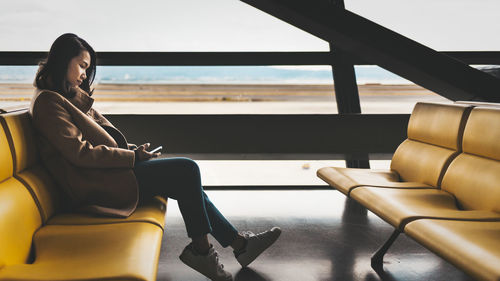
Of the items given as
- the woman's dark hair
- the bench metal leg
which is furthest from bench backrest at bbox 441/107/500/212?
the woman's dark hair

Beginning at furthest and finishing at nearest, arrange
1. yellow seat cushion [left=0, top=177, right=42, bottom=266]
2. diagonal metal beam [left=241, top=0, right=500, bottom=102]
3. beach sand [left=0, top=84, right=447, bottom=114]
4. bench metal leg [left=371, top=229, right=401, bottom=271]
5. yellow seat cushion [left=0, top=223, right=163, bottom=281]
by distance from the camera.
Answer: beach sand [left=0, top=84, right=447, bottom=114] → diagonal metal beam [left=241, top=0, right=500, bottom=102] → bench metal leg [left=371, top=229, right=401, bottom=271] → yellow seat cushion [left=0, top=177, right=42, bottom=266] → yellow seat cushion [left=0, top=223, right=163, bottom=281]

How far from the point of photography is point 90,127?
6.22ft

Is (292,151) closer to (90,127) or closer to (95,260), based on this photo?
(90,127)

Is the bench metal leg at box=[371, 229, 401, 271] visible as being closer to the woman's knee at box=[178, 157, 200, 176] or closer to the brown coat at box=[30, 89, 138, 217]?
the woman's knee at box=[178, 157, 200, 176]

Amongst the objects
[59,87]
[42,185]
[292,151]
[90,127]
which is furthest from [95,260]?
[292,151]

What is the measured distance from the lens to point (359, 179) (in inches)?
94.5

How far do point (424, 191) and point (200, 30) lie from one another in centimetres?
253

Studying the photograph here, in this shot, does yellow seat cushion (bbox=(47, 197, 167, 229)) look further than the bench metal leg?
No

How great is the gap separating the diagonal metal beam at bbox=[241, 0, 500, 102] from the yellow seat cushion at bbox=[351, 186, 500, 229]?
140 centimetres

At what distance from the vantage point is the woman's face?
6.26 feet

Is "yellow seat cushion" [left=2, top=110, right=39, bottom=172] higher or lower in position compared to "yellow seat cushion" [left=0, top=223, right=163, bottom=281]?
higher

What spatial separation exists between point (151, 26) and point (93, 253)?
3.07 meters

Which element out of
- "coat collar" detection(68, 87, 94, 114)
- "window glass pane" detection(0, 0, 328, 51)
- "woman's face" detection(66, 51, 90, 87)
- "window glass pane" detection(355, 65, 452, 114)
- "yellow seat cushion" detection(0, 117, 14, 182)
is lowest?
"window glass pane" detection(355, 65, 452, 114)

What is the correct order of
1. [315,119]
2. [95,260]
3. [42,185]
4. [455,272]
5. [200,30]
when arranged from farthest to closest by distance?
[200,30] < [315,119] < [455,272] < [42,185] < [95,260]
